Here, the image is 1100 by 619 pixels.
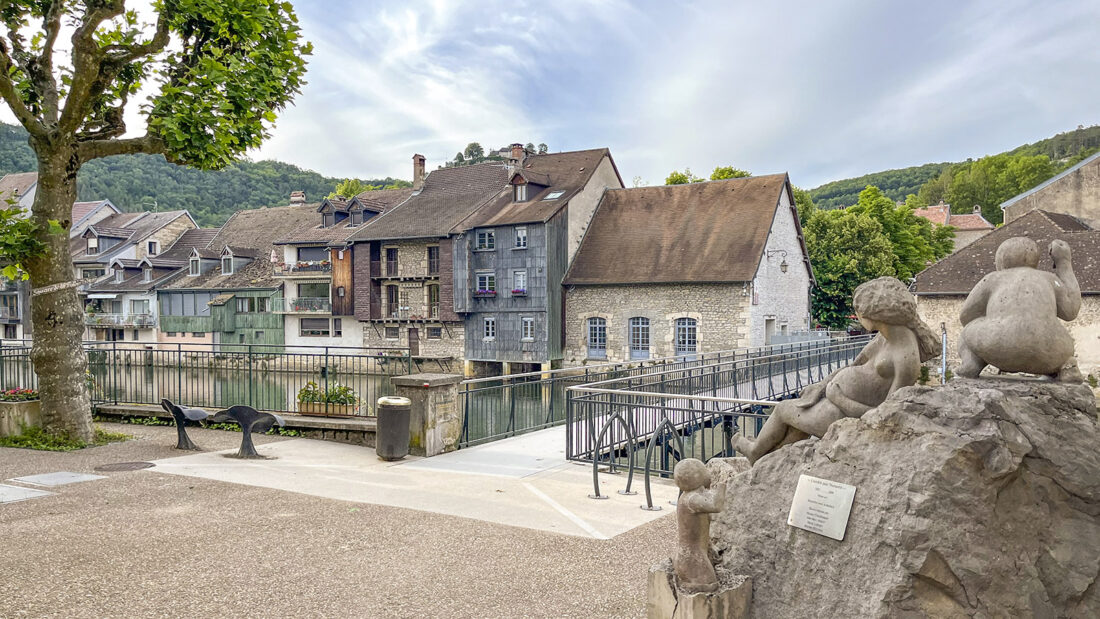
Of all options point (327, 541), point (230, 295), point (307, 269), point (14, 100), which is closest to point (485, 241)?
point (307, 269)

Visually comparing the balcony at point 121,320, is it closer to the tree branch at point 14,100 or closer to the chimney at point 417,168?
the chimney at point 417,168

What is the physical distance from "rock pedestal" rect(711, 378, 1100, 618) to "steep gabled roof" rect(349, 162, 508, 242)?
32.1 meters

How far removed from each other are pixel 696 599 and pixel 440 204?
117ft

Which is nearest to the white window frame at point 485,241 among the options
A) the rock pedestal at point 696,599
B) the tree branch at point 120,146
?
the tree branch at point 120,146

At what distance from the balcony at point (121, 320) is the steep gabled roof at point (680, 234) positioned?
91.8 ft

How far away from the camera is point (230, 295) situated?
42250 millimetres

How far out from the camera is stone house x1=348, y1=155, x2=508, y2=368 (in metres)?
35.4

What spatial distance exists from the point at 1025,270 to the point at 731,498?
203cm

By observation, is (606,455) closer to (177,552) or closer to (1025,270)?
(177,552)

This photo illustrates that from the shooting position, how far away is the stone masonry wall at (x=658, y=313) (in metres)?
29.7

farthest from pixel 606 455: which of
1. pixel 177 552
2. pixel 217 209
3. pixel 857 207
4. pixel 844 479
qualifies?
pixel 217 209

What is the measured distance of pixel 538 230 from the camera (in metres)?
32.2

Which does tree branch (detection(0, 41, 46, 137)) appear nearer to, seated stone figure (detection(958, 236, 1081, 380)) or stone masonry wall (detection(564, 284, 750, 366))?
seated stone figure (detection(958, 236, 1081, 380))

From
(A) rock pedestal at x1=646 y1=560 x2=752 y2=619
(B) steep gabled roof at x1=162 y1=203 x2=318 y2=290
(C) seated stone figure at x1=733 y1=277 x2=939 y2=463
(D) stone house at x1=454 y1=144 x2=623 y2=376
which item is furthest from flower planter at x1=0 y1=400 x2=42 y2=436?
(B) steep gabled roof at x1=162 y1=203 x2=318 y2=290
